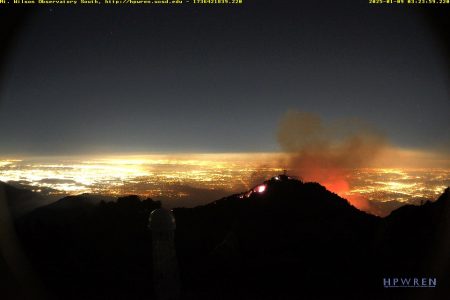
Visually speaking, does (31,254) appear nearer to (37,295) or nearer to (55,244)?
(55,244)

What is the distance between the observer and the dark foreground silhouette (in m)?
14.8

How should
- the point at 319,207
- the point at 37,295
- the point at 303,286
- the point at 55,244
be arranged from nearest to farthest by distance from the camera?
1. the point at 37,295
2. the point at 303,286
3. the point at 55,244
4. the point at 319,207

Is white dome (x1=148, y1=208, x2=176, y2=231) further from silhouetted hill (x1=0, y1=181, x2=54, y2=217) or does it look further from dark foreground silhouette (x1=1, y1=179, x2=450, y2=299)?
silhouetted hill (x1=0, y1=181, x2=54, y2=217)

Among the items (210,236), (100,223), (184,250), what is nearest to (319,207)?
(210,236)

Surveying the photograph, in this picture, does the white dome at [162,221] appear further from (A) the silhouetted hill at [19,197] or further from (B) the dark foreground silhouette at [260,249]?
(A) the silhouetted hill at [19,197]

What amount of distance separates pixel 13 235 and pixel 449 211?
30448 millimetres

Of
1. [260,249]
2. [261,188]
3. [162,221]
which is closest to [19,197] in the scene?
[261,188]

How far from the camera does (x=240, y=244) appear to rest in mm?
23109

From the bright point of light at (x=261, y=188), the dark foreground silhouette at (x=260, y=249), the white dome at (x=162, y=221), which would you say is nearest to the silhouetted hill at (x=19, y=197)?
the dark foreground silhouette at (x=260, y=249)

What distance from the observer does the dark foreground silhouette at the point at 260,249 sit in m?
14.8

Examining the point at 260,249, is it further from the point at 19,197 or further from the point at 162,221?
the point at 19,197

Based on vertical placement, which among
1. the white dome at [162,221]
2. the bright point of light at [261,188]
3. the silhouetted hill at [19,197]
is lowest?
the silhouetted hill at [19,197]

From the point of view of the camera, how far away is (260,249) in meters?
22.7

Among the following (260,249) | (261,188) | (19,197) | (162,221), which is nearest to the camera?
(162,221)
